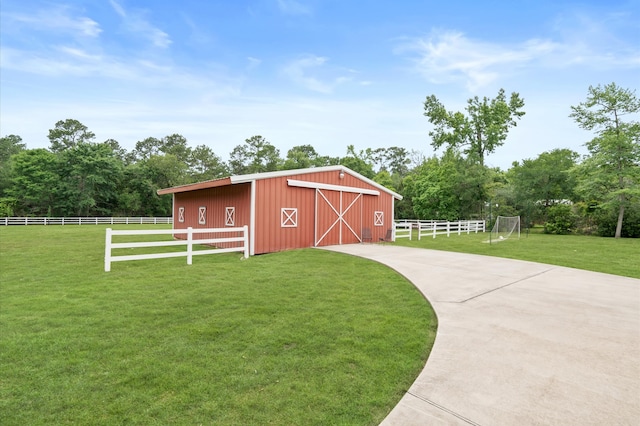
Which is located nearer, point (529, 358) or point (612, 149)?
point (529, 358)

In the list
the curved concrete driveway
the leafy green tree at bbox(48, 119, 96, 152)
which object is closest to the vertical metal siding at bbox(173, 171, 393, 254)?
the curved concrete driveway

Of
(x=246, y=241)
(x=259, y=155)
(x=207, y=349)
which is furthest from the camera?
(x=259, y=155)

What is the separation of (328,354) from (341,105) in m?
23.1

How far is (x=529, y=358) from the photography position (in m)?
2.98

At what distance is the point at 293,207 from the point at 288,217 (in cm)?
41

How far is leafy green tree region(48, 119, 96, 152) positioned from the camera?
163 feet

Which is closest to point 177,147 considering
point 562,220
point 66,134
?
point 66,134

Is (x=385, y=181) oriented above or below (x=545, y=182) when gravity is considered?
above

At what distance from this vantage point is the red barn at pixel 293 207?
33.1 feet

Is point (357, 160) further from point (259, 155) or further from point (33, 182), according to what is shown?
point (33, 182)

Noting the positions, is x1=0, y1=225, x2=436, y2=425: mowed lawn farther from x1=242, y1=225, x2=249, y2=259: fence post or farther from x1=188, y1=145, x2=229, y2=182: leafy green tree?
x1=188, y1=145, x2=229, y2=182: leafy green tree

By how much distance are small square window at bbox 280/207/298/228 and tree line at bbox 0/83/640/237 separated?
1944cm

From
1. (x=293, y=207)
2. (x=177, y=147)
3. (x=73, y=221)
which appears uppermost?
(x=177, y=147)

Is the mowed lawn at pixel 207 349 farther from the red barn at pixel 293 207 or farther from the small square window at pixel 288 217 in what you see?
the small square window at pixel 288 217
